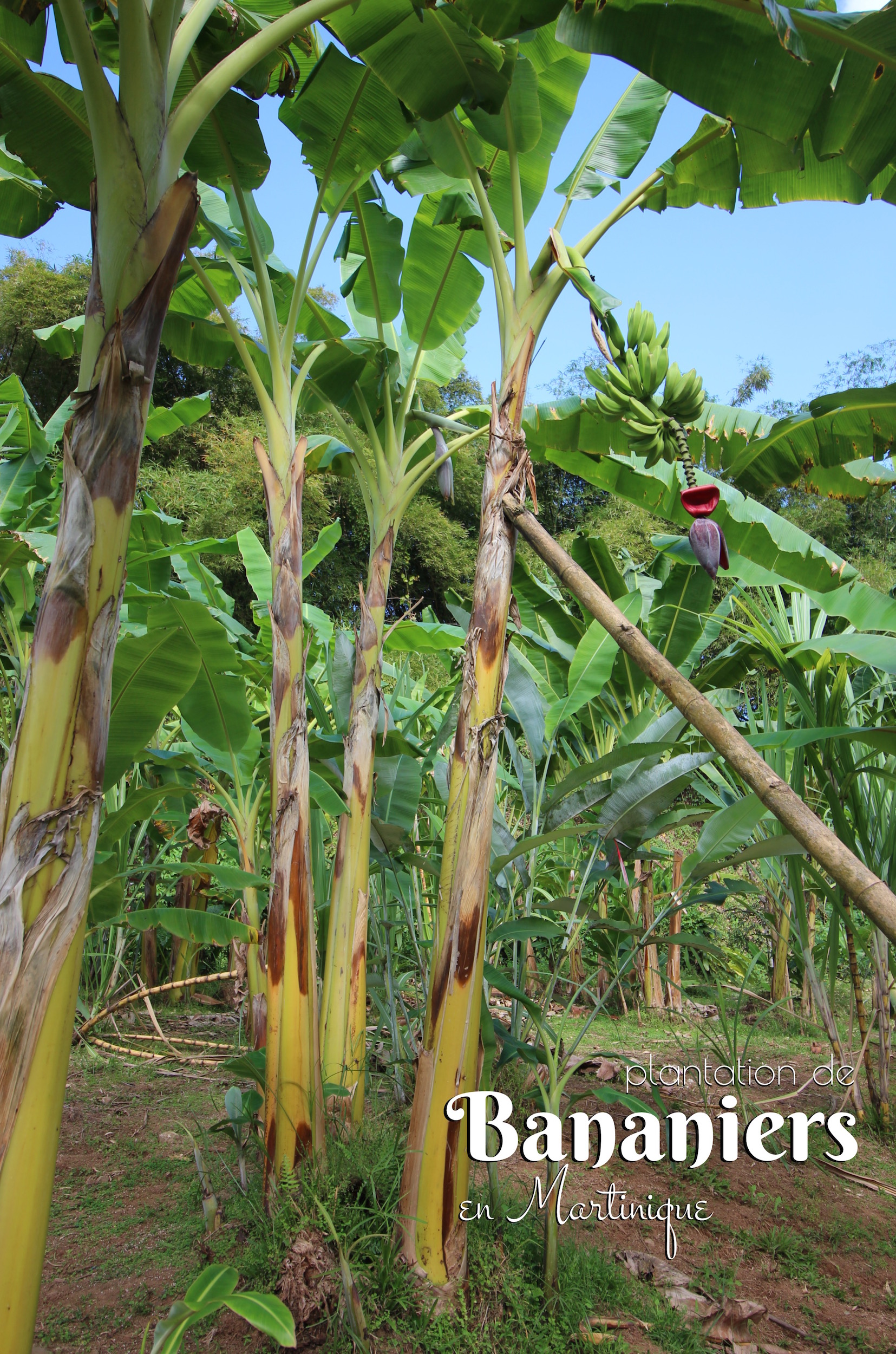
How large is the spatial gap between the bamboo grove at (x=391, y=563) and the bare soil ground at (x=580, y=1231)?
1.13ft

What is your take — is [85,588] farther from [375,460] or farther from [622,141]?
[622,141]

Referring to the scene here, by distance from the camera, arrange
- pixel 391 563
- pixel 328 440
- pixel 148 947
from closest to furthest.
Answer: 1. pixel 391 563
2. pixel 328 440
3. pixel 148 947

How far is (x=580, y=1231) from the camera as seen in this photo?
7.34 ft

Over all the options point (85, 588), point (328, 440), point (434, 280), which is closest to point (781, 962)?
point (328, 440)

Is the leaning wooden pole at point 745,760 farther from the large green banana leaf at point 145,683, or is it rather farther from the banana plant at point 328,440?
the large green banana leaf at point 145,683

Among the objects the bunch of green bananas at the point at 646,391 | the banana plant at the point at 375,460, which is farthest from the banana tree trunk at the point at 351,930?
the bunch of green bananas at the point at 646,391

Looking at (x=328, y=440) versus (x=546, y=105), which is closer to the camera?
(x=546, y=105)

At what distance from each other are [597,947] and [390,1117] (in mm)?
2511

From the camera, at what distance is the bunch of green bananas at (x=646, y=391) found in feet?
5.87

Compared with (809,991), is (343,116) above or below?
above

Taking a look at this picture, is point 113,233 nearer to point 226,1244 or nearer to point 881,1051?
point 226,1244

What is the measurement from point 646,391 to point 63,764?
5.05ft

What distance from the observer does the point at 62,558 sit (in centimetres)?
123

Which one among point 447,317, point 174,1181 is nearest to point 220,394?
point 447,317
